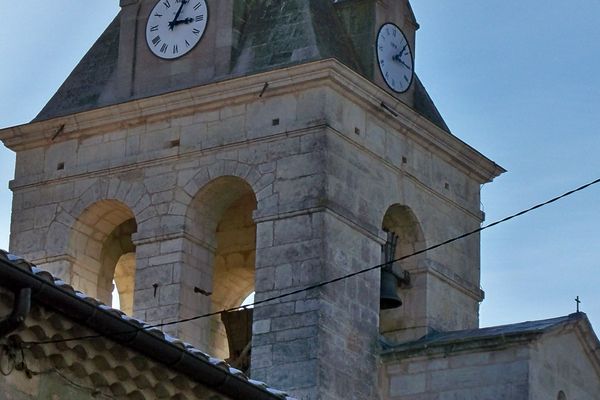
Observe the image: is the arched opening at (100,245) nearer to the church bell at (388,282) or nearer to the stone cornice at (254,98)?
the stone cornice at (254,98)

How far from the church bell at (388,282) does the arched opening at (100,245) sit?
3.41 meters

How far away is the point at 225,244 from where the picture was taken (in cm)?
3466

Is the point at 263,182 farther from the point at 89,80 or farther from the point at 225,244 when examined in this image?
the point at 89,80

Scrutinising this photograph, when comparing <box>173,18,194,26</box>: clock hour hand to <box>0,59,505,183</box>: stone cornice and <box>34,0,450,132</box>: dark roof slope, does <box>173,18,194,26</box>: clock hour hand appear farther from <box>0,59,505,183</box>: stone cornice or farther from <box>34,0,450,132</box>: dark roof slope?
<box>0,59,505,183</box>: stone cornice

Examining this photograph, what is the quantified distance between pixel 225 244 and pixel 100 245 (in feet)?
6.00

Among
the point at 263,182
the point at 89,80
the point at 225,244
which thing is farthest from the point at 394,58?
the point at 89,80

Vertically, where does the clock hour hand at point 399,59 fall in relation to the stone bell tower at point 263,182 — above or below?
above

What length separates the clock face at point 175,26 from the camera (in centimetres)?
3353

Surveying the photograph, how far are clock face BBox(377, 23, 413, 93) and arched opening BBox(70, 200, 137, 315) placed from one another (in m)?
3.91

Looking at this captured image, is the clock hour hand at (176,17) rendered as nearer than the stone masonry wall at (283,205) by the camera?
No

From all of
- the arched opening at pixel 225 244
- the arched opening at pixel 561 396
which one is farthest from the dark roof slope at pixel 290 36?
the arched opening at pixel 561 396

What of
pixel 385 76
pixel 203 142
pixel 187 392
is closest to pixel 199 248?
pixel 203 142

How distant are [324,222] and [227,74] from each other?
8.97 feet

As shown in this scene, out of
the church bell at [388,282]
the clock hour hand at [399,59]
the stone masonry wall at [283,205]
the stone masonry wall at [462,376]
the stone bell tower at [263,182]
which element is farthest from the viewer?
the clock hour hand at [399,59]
